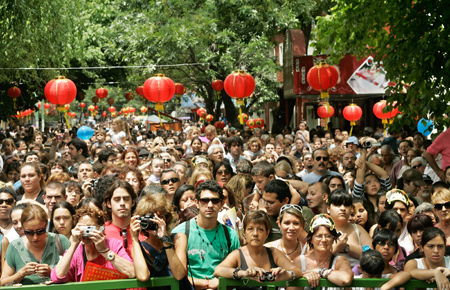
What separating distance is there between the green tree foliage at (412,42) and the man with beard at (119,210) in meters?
4.36

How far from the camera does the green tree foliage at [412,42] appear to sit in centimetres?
808

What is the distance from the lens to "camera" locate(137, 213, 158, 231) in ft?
14.4

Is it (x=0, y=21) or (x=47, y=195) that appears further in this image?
(x=0, y=21)

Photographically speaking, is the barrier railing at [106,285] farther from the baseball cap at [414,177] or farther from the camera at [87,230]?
the baseball cap at [414,177]

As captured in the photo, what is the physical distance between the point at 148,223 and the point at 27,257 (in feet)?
4.40

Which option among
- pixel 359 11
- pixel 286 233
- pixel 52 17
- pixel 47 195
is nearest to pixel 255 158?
pixel 359 11

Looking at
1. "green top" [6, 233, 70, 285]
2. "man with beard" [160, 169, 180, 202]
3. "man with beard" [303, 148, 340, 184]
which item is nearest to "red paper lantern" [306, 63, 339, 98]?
"man with beard" [303, 148, 340, 184]

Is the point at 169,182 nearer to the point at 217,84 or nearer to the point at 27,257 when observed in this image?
the point at 27,257

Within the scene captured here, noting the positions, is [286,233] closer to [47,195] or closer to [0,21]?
[47,195]

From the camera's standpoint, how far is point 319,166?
8969 mm

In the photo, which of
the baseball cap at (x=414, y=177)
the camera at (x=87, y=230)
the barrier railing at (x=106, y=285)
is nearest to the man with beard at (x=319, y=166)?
the baseball cap at (x=414, y=177)

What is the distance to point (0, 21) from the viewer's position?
13344 mm

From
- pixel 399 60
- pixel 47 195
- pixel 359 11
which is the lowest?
pixel 47 195

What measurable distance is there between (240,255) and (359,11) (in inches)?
230
